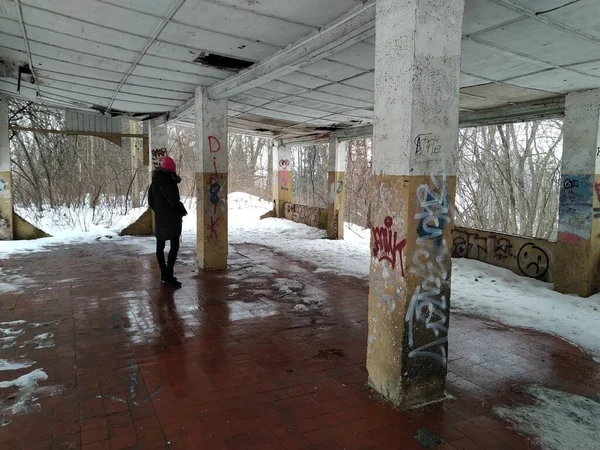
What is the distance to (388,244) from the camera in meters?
3.22

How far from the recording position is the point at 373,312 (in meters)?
3.43

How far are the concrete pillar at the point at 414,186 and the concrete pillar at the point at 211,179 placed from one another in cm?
482

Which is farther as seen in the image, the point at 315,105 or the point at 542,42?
the point at 315,105

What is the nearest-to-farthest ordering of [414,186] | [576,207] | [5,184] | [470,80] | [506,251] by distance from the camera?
[414,186], [470,80], [576,207], [506,251], [5,184]

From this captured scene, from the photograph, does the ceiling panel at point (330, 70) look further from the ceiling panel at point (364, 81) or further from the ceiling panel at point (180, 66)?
the ceiling panel at point (180, 66)

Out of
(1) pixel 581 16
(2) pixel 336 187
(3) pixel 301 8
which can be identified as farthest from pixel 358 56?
(2) pixel 336 187

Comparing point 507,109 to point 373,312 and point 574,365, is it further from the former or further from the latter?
point 373,312

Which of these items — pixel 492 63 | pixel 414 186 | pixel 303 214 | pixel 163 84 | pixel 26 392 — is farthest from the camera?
pixel 303 214

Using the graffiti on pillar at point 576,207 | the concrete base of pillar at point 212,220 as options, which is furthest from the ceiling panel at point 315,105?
the graffiti on pillar at point 576,207

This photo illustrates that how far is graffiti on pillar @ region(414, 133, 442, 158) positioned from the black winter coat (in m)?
4.32

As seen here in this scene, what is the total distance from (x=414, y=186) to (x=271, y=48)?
3212 millimetres

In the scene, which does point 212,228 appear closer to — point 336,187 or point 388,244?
point 388,244

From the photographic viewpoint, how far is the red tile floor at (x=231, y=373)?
9.33ft

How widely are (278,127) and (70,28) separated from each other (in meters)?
7.52
